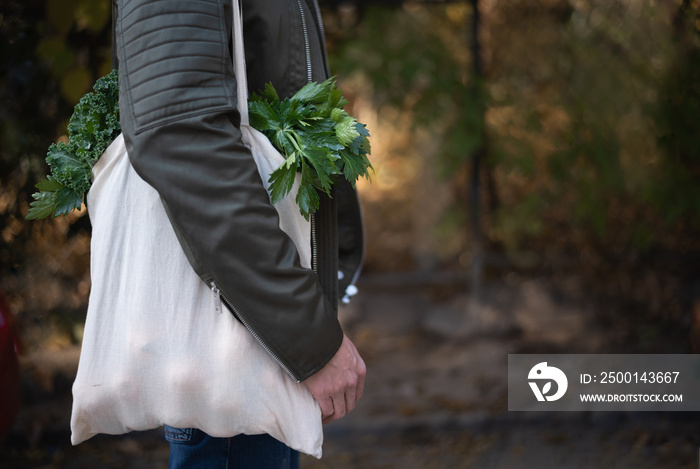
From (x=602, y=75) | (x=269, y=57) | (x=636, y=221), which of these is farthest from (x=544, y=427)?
(x=269, y=57)

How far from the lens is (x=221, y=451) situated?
1.34m

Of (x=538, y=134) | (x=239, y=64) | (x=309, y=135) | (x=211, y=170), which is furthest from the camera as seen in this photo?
(x=538, y=134)

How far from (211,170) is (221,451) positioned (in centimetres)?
62

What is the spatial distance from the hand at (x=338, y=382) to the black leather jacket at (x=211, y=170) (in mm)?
39

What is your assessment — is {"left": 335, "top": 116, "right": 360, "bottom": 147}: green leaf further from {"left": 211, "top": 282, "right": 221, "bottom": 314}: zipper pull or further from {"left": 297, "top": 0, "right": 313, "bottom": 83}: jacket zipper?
{"left": 211, "top": 282, "right": 221, "bottom": 314}: zipper pull

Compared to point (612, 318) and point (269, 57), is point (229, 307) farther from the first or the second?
point (612, 318)

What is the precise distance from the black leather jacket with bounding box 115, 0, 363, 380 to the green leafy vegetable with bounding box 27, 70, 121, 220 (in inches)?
6.7

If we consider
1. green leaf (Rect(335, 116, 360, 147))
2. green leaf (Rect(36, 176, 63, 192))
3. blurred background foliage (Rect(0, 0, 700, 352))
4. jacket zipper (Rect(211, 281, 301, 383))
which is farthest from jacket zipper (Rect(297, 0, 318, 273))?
blurred background foliage (Rect(0, 0, 700, 352))

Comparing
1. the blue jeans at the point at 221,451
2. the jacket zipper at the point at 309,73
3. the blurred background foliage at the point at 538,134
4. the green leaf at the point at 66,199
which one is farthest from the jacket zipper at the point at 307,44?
the blurred background foliage at the point at 538,134

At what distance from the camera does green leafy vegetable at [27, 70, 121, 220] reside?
1286 mm

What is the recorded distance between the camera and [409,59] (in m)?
4.12

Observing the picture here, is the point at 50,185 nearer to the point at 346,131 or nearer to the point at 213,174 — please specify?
the point at 213,174

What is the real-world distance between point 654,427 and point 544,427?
0.61 metres

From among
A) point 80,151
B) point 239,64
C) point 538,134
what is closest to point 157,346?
point 80,151
